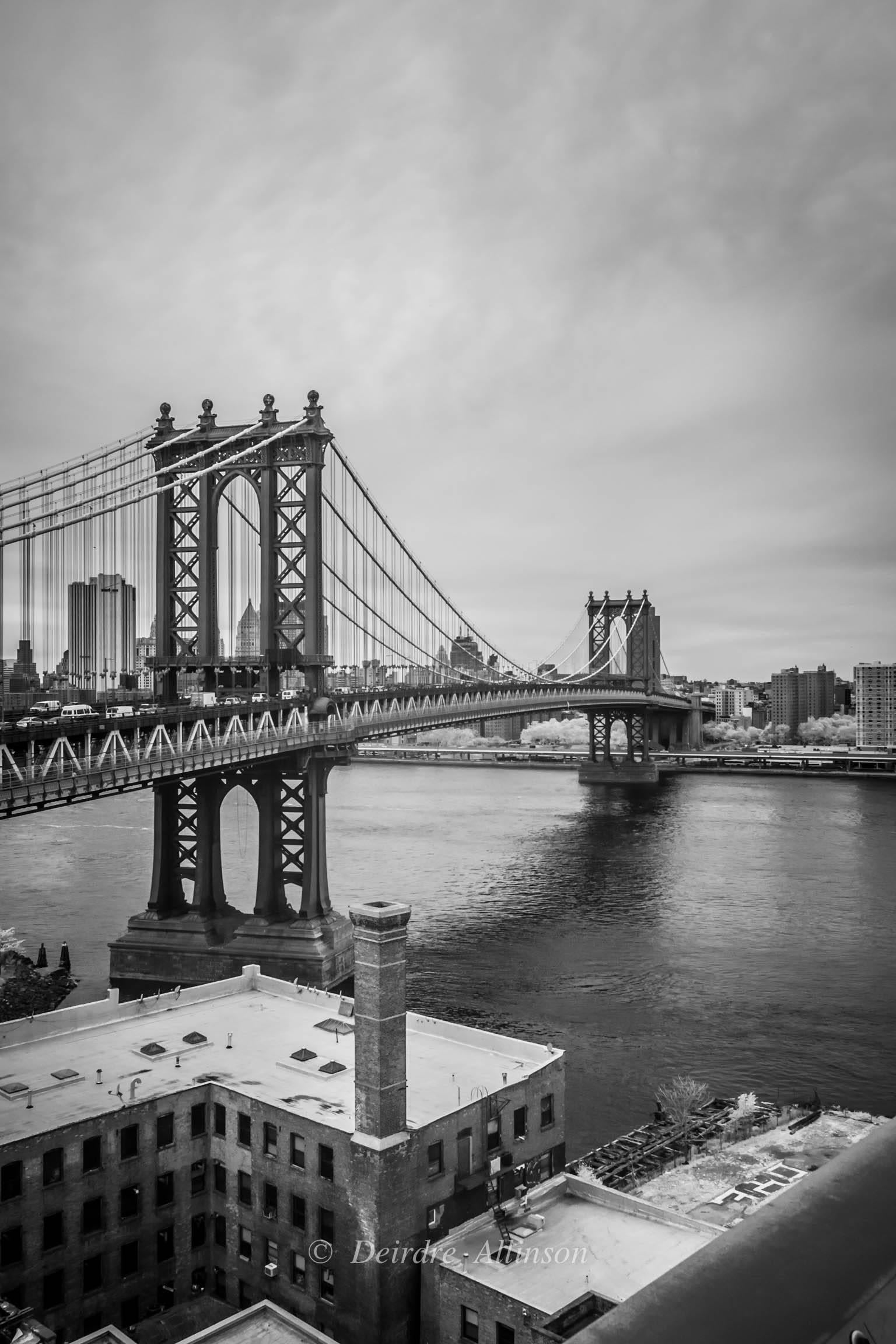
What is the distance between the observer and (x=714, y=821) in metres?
79.2

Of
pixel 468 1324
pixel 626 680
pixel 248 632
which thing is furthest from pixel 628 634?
pixel 468 1324

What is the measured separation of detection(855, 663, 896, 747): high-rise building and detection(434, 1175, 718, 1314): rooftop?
143 m

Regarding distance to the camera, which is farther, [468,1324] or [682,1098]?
[682,1098]

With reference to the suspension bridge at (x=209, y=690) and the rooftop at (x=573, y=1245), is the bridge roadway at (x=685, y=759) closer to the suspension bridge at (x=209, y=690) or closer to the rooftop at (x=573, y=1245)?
the suspension bridge at (x=209, y=690)

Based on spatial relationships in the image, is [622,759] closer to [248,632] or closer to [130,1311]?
[248,632]

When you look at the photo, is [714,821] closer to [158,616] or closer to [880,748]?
[158,616]

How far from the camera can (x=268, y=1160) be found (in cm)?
1859

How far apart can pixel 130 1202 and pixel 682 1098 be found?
39.9 feet

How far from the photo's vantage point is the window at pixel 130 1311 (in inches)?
709

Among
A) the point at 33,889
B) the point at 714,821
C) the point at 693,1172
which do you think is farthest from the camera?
the point at 714,821

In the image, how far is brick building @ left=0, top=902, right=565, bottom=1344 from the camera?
16.9 m

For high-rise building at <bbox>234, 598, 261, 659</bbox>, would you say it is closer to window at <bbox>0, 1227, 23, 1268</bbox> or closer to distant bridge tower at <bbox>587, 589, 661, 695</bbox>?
window at <bbox>0, 1227, 23, 1268</bbox>

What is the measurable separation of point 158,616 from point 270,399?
816 centimetres

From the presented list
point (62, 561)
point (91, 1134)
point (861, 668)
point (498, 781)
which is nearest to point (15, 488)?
point (62, 561)
